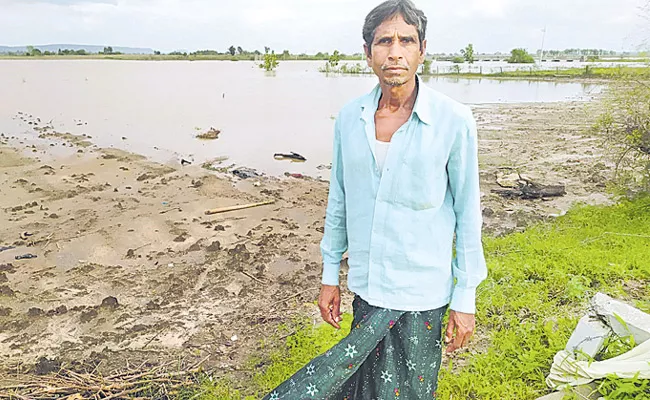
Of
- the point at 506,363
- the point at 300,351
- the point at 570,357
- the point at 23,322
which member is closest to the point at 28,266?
the point at 23,322

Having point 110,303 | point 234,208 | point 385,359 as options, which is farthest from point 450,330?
point 234,208

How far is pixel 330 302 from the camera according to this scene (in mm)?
1844

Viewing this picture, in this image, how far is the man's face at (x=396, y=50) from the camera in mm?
1526

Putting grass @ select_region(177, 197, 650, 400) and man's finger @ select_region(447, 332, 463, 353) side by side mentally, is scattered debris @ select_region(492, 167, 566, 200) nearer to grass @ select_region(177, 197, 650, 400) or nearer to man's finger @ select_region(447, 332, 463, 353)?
grass @ select_region(177, 197, 650, 400)

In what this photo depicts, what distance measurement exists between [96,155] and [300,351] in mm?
8242

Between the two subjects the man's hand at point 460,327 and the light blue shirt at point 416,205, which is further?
the man's hand at point 460,327

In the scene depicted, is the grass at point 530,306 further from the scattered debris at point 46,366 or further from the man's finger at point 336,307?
the man's finger at point 336,307

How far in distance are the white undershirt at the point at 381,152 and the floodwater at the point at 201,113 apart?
23.2ft

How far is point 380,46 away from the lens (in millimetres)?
1551

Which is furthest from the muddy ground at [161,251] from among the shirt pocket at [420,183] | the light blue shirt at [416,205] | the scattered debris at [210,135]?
the scattered debris at [210,135]

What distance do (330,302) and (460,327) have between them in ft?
1.54

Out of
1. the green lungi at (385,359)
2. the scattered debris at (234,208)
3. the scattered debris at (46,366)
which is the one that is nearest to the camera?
the green lungi at (385,359)

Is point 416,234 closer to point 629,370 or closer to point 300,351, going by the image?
point 629,370

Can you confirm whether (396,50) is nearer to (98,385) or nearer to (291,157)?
(98,385)
